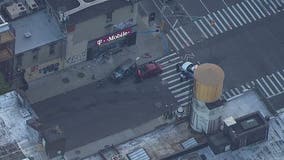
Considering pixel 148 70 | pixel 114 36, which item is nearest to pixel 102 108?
pixel 148 70

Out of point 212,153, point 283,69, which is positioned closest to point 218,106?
point 212,153

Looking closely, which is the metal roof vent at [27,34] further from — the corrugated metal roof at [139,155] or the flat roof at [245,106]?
the flat roof at [245,106]

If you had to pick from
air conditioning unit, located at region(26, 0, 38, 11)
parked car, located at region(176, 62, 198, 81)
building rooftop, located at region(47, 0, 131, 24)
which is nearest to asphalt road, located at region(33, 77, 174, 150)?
parked car, located at region(176, 62, 198, 81)

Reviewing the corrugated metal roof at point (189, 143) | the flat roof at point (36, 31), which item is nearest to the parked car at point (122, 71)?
the flat roof at point (36, 31)

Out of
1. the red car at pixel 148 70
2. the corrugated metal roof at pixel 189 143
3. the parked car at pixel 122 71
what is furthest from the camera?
the red car at pixel 148 70

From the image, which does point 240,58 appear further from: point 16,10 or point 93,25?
point 16,10

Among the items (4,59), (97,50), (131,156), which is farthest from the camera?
(97,50)

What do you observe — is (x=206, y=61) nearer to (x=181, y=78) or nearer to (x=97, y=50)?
(x=181, y=78)
